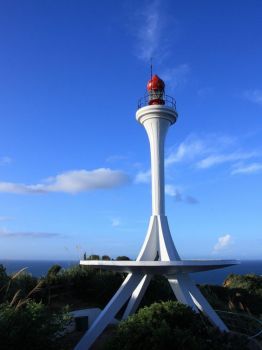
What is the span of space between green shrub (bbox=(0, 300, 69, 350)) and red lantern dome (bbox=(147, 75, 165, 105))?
12.2 metres

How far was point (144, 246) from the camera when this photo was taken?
20.2 metres

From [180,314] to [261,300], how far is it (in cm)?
1973

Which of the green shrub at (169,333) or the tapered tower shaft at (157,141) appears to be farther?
the tapered tower shaft at (157,141)

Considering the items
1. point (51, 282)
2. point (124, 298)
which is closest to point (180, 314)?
point (124, 298)

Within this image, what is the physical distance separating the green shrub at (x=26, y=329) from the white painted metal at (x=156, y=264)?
3.84 metres

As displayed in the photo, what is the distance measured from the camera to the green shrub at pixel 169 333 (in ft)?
41.1

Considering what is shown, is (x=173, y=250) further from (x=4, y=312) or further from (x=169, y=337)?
(x=4, y=312)

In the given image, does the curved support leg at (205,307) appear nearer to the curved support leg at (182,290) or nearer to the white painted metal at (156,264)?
the white painted metal at (156,264)

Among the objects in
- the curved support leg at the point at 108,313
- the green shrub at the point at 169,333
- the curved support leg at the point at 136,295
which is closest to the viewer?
the green shrub at the point at 169,333

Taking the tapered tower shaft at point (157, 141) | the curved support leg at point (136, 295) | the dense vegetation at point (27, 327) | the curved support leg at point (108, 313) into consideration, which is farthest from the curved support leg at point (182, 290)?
the dense vegetation at point (27, 327)

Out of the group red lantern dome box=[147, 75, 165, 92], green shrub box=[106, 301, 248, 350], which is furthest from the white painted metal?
green shrub box=[106, 301, 248, 350]

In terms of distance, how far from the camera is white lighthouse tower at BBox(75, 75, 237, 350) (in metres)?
17.4

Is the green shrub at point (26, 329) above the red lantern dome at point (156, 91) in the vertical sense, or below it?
below

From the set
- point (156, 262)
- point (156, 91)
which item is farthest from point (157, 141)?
point (156, 262)
